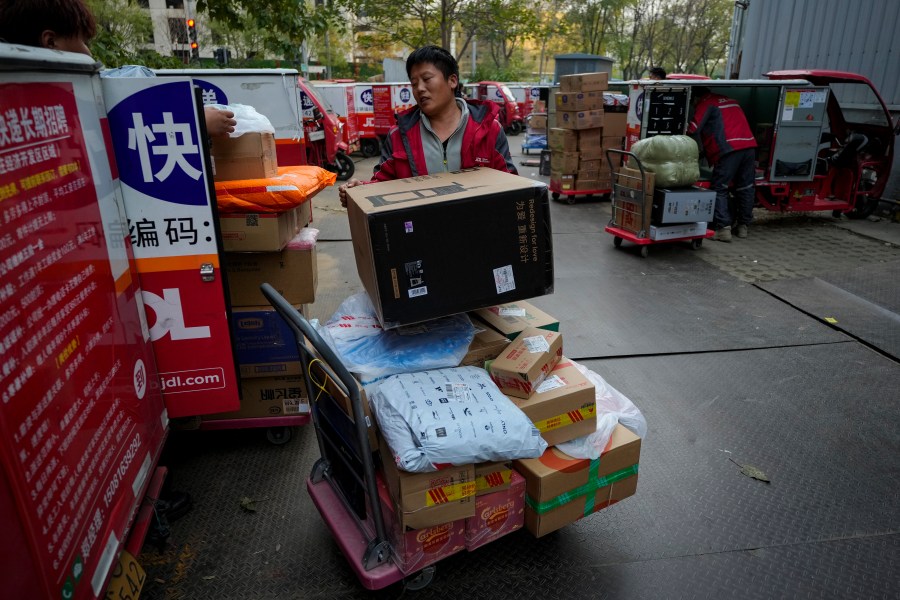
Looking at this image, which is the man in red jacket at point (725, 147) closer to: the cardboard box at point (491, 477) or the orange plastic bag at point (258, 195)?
the orange plastic bag at point (258, 195)

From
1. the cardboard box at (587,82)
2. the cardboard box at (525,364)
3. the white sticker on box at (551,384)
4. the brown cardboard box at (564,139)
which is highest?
the cardboard box at (587,82)

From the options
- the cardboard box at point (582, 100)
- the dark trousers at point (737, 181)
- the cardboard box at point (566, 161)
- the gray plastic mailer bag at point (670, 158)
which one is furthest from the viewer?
the cardboard box at point (566, 161)

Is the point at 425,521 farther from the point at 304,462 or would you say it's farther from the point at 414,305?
the point at 304,462

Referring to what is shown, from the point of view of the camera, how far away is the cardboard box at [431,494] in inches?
80.2

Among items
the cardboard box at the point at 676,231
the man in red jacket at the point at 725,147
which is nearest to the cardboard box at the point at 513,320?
the cardboard box at the point at 676,231

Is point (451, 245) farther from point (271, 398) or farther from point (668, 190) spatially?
point (668, 190)

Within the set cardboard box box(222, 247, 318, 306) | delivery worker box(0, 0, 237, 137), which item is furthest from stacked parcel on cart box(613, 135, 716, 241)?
delivery worker box(0, 0, 237, 137)

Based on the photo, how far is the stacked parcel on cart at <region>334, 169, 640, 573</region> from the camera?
2.07 m

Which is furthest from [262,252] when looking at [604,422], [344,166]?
[344,166]

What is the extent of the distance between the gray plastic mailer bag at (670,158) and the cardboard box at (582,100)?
2.79 meters

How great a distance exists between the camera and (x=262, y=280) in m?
3.22

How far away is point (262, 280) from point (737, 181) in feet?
21.6

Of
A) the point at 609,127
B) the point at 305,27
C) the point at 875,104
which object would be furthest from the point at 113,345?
the point at 875,104

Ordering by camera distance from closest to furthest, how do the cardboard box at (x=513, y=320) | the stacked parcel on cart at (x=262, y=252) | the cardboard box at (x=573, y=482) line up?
the cardboard box at (x=573, y=482) → the cardboard box at (x=513, y=320) → the stacked parcel on cart at (x=262, y=252)
